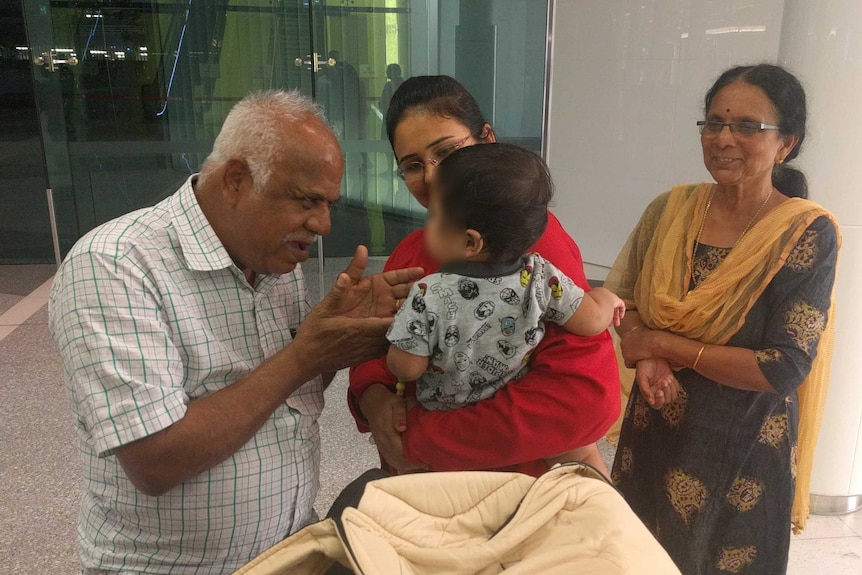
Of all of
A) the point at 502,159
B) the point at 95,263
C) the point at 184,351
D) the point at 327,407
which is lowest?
the point at 327,407

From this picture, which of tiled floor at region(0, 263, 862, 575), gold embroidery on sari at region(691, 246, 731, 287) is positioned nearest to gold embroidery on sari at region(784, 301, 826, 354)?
gold embroidery on sari at region(691, 246, 731, 287)

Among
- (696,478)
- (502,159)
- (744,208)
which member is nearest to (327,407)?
(696,478)

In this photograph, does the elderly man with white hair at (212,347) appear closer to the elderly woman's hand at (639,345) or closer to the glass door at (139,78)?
the elderly woman's hand at (639,345)

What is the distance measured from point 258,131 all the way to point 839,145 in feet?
6.41

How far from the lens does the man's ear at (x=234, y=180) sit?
3.91 ft

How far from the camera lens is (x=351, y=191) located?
211 inches

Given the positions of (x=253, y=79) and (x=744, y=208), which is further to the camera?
(x=253, y=79)

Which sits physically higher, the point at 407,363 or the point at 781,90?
the point at 781,90

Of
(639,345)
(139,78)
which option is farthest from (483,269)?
(139,78)

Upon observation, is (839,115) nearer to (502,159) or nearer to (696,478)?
(696,478)

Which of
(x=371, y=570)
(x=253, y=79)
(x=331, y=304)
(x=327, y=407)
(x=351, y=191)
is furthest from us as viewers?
(x=351, y=191)

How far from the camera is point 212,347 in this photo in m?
1.15

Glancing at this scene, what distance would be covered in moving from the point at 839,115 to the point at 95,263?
223 centimetres

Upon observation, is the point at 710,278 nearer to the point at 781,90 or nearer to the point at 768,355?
the point at 768,355
